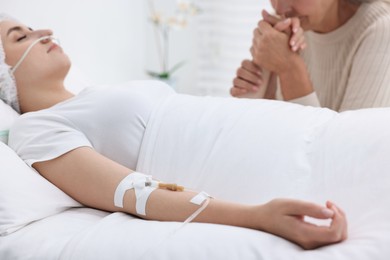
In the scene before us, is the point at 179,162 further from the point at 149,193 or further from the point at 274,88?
the point at 274,88

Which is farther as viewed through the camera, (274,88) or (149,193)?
(274,88)

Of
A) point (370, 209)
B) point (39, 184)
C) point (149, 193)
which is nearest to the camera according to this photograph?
point (370, 209)

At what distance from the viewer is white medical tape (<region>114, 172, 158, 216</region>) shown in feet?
4.44

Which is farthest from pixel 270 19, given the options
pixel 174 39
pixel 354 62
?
pixel 174 39

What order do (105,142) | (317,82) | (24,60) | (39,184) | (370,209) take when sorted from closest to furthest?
1. (370,209)
2. (39,184)
3. (105,142)
4. (24,60)
5. (317,82)

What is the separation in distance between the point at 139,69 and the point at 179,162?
8.21 ft

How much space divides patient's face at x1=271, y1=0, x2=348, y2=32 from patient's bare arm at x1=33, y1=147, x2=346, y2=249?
928mm

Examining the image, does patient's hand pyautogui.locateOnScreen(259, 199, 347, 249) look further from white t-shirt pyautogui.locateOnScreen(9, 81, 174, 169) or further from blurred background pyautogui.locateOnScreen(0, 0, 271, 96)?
blurred background pyautogui.locateOnScreen(0, 0, 271, 96)

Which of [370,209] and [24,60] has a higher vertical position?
[24,60]

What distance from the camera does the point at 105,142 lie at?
1.60 metres

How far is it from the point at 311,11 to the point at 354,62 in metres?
0.23

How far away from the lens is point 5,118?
1760 mm

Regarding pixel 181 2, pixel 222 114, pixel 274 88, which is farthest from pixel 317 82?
pixel 181 2

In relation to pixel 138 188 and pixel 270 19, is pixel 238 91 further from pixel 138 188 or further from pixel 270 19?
pixel 138 188
